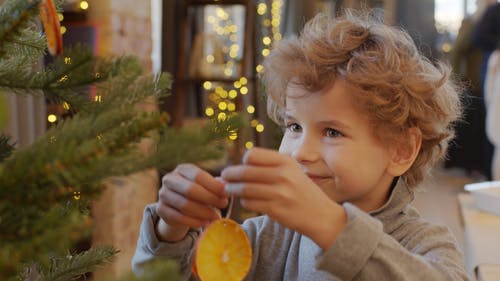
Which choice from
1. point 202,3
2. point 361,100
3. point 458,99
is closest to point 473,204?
point 458,99

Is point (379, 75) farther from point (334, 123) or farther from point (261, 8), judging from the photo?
point (261, 8)

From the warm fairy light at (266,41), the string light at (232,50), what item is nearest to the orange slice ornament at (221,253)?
the string light at (232,50)

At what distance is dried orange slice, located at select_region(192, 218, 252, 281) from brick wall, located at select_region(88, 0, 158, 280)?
1441 mm

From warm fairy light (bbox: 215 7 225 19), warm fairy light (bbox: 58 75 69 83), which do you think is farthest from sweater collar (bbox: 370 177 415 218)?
warm fairy light (bbox: 215 7 225 19)

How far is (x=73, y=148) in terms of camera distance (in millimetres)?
393

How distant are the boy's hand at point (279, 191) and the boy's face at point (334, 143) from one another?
0.81 feet

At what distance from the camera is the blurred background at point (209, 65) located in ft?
6.84

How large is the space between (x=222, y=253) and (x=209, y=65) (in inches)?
102

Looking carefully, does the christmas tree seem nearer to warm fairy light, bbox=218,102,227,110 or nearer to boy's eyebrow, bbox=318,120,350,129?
boy's eyebrow, bbox=318,120,350,129

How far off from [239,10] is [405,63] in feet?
9.68

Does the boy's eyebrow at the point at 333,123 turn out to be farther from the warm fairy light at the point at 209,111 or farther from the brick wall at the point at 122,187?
the warm fairy light at the point at 209,111

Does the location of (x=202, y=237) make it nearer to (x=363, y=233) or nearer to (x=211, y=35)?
(x=363, y=233)

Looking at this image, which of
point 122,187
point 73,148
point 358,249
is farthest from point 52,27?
point 122,187

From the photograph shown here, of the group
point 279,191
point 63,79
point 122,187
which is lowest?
point 122,187
